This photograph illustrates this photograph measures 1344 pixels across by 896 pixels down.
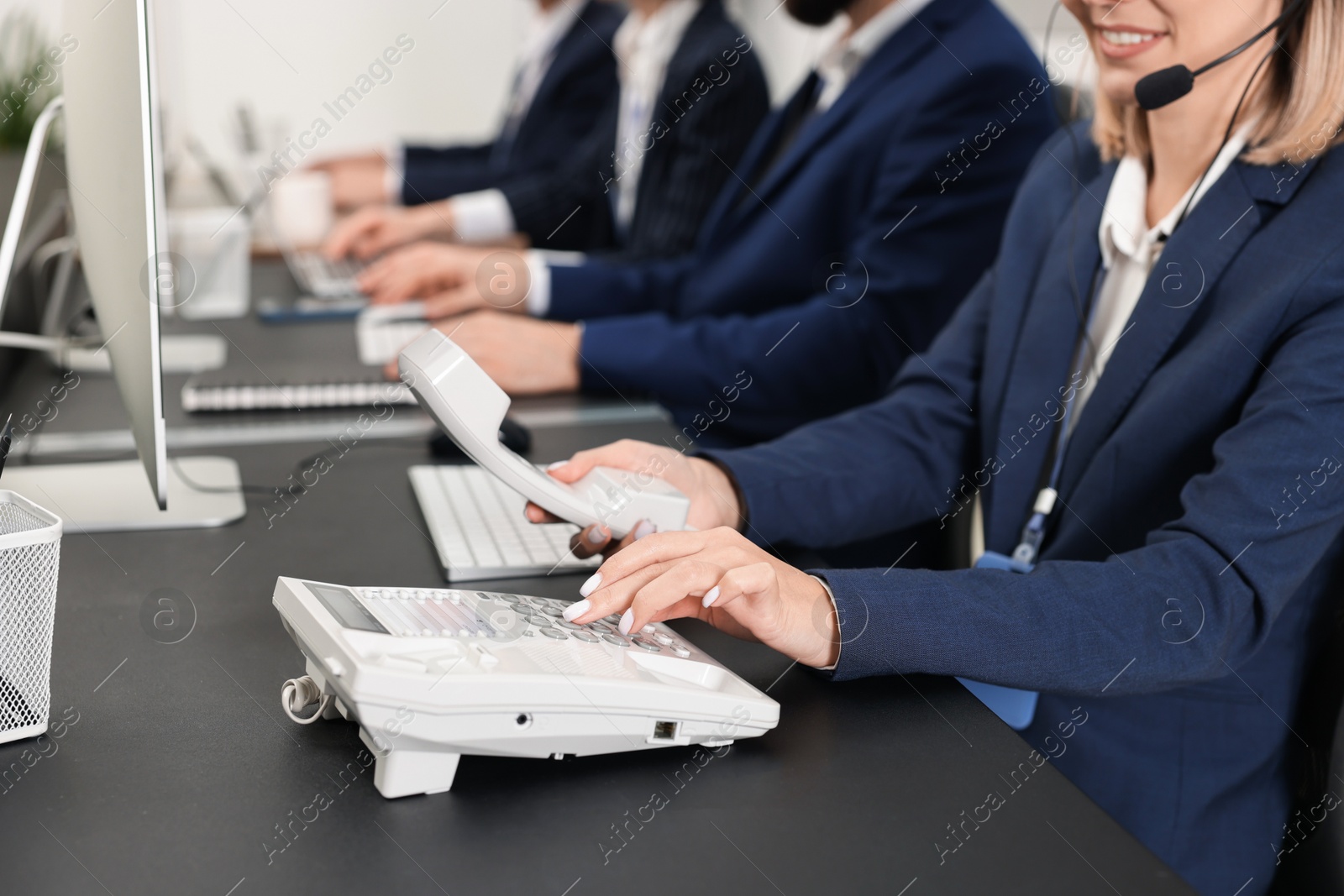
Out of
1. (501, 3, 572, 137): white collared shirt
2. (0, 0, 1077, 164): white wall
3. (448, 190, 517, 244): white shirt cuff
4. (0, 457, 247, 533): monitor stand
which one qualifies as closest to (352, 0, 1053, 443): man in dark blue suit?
(0, 457, 247, 533): monitor stand

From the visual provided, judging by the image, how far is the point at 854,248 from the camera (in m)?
1.72

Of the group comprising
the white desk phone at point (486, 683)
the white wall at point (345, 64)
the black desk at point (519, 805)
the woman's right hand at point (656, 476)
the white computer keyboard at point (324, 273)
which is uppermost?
the white desk phone at point (486, 683)

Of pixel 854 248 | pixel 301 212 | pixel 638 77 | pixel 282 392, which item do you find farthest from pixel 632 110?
pixel 282 392

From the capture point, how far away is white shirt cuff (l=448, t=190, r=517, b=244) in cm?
268

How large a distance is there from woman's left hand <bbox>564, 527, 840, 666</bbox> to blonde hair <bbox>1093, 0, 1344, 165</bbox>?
584 mm

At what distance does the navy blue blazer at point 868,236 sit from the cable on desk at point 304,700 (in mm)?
935

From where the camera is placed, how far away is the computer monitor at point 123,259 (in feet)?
2.59

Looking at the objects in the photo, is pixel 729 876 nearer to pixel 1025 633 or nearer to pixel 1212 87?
pixel 1025 633

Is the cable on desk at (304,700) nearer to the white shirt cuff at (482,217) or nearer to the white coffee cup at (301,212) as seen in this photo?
the white coffee cup at (301,212)

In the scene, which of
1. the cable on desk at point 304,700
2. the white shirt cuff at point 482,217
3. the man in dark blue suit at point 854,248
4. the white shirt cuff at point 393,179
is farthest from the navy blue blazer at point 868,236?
the white shirt cuff at point 393,179

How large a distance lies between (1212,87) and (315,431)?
101cm

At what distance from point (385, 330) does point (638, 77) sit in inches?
44.7

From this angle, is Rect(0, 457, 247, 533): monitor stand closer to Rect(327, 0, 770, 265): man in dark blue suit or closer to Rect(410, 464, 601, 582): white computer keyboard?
Rect(410, 464, 601, 582): white computer keyboard

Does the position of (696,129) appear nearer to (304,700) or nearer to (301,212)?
(301,212)
